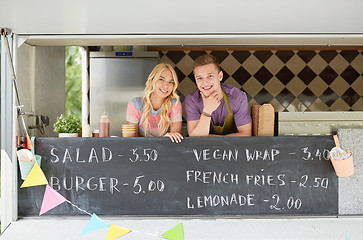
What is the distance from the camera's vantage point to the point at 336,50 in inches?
172

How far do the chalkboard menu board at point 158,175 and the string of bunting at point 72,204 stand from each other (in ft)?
0.12

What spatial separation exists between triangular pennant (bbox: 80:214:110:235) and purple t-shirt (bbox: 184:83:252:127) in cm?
102

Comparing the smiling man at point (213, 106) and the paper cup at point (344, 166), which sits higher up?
the smiling man at point (213, 106)

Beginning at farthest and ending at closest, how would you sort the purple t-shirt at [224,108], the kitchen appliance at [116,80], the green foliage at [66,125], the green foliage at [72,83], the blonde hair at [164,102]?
the green foliage at [72,83]
the kitchen appliance at [116,80]
the purple t-shirt at [224,108]
the blonde hair at [164,102]
the green foliage at [66,125]

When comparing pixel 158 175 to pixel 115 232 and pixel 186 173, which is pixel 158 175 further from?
pixel 115 232

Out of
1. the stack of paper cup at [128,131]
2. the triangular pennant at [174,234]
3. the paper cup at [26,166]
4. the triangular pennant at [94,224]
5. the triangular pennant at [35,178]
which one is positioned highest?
the stack of paper cup at [128,131]

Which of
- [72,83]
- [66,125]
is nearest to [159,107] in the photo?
[66,125]

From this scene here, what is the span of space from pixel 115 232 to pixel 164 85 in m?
1.13

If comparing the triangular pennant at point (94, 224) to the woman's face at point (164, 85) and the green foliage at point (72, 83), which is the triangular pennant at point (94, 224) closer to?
the woman's face at point (164, 85)

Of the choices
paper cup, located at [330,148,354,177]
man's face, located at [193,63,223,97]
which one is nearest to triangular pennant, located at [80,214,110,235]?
man's face, located at [193,63,223,97]

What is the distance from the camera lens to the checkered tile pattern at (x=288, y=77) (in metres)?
4.34

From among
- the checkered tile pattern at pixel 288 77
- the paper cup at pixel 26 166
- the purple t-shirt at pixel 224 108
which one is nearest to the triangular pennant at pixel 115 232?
the paper cup at pixel 26 166

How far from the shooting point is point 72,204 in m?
2.24

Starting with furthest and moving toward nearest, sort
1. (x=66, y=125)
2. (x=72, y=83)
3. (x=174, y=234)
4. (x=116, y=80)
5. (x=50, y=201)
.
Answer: (x=72, y=83), (x=116, y=80), (x=66, y=125), (x=50, y=201), (x=174, y=234)
